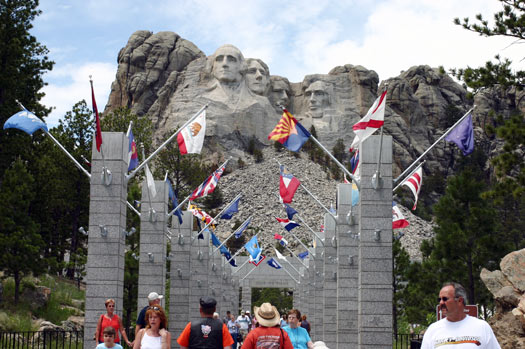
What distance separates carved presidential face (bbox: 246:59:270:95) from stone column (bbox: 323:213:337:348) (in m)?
80.3

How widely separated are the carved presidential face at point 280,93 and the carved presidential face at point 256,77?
2766 millimetres

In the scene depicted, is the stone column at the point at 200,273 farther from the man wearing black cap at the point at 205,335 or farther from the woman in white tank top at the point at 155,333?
the man wearing black cap at the point at 205,335

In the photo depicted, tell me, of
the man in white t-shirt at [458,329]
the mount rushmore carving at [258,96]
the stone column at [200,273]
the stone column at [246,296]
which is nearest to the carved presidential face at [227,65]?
the mount rushmore carving at [258,96]

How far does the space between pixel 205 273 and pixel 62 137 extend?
59.4 feet

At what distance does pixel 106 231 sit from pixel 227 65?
90.0 metres

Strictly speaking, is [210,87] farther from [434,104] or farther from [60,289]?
[60,289]

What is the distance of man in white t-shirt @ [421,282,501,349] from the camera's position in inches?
235

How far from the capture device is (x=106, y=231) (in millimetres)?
18688

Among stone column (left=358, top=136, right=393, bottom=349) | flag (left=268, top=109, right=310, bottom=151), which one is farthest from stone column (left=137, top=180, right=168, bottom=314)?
stone column (left=358, top=136, right=393, bottom=349)

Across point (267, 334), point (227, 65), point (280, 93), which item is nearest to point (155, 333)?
point (267, 334)

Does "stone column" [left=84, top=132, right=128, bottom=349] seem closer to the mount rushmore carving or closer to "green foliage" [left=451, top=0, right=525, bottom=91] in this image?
"green foliage" [left=451, top=0, right=525, bottom=91]

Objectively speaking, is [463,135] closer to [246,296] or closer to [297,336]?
[297,336]

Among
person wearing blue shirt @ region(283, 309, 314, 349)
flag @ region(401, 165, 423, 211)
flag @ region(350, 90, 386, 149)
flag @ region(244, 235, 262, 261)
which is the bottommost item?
person wearing blue shirt @ region(283, 309, 314, 349)

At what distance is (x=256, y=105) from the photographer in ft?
350
